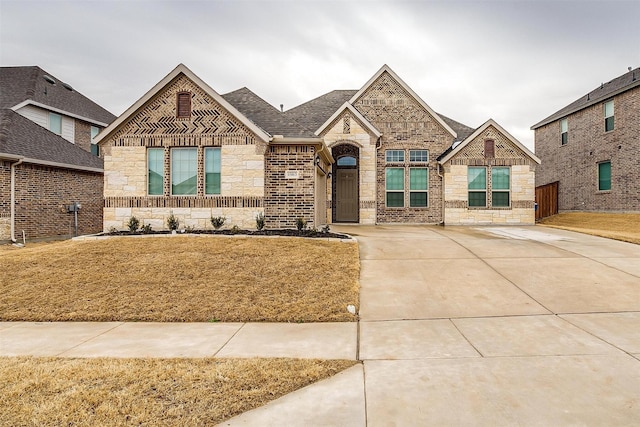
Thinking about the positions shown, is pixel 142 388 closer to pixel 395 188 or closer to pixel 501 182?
pixel 395 188

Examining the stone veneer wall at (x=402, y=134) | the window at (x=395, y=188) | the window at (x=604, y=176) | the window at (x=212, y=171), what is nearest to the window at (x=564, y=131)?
the window at (x=604, y=176)

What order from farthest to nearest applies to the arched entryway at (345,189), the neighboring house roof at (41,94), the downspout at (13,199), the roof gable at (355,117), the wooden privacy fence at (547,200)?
the wooden privacy fence at (547,200)
the neighboring house roof at (41,94)
the arched entryway at (345,189)
the roof gable at (355,117)
the downspout at (13,199)

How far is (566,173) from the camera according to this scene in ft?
84.8

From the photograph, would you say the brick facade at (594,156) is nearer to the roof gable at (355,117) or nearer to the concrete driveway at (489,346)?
the roof gable at (355,117)

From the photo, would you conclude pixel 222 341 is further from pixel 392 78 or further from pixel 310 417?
pixel 392 78

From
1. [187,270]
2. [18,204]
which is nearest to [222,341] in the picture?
[187,270]

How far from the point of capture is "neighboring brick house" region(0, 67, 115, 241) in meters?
15.3

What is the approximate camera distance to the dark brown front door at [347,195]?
67.2ft

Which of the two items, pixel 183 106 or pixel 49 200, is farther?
pixel 49 200

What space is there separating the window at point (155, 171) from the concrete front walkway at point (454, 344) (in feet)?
26.1

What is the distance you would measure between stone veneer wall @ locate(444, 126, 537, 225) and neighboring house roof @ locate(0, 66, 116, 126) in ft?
78.5

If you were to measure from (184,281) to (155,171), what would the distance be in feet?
24.0

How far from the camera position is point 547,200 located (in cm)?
2577

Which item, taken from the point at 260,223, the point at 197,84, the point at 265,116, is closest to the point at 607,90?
the point at 265,116
